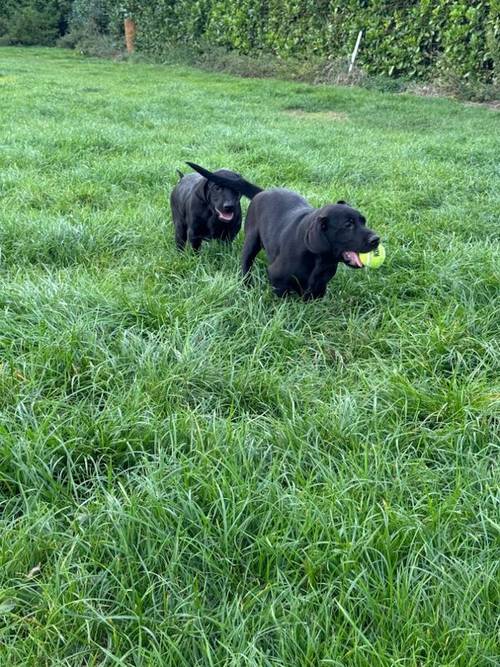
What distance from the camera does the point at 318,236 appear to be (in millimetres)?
3139

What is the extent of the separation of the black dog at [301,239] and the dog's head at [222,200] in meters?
0.07

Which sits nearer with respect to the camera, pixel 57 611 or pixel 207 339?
pixel 57 611

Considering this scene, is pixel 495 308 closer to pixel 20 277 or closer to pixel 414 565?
pixel 414 565

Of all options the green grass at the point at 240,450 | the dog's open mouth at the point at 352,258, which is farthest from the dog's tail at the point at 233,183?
the dog's open mouth at the point at 352,258

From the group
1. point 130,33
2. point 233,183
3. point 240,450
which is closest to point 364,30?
point 130,33

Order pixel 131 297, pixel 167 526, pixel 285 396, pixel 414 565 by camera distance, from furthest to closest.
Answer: pixel 131 297, pixel 285 396, pixel 167 526, pixel 414 565

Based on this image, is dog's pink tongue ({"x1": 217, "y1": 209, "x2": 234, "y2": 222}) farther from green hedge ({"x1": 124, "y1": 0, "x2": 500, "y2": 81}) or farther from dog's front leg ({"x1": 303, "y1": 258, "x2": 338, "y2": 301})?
green hedge ({"x1": 124, "y1": 0, "x2": 500, "y2": 81})

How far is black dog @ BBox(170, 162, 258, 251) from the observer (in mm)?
3977

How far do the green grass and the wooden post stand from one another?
67.9ft

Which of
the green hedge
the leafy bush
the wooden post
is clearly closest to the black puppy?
the green hedge

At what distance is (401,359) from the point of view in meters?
2.86

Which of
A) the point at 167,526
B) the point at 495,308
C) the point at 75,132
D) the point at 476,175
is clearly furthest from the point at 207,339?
the point at 75,132

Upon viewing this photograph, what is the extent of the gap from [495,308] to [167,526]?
A: 2165mm

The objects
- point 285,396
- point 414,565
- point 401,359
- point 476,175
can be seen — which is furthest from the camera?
point 476,175
